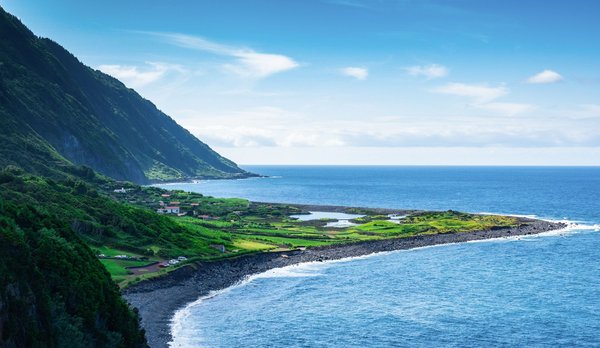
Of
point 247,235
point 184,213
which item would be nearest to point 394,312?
point 247,235

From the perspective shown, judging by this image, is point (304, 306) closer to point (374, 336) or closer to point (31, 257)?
point (374, 336)

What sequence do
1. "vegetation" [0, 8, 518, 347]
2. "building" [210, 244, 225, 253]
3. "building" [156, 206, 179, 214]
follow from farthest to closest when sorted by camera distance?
"building" [156, 206, 179, 214] < "building" [210, 244, 225, 253] < "vegetation" [0, 8, 518, 347]

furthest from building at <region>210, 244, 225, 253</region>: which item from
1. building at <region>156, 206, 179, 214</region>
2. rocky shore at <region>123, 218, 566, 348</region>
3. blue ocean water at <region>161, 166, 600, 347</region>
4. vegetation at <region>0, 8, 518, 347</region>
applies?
building at <region>156, 206, 179, 214</region>

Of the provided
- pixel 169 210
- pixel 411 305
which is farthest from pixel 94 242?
pixel 169 210

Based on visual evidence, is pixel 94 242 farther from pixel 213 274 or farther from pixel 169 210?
pixel 169 210

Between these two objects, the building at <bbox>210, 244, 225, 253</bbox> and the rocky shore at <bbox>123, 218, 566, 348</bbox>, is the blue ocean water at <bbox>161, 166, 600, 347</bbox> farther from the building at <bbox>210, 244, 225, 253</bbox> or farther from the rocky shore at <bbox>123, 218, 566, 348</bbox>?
the building at <bbox>210, 244, 225, 253</bbox>

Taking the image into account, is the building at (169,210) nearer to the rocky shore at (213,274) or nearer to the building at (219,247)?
the building at (219,247)

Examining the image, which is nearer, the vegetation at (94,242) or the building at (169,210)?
the vegetation at (94,242)

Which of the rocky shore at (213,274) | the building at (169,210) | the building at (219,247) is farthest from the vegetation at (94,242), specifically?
the rocky shore at (213,274)

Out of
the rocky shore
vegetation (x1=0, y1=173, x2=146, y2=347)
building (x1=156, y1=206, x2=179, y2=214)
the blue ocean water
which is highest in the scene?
vegetation (x1=0, y1=173, x2=146, y2=347)
